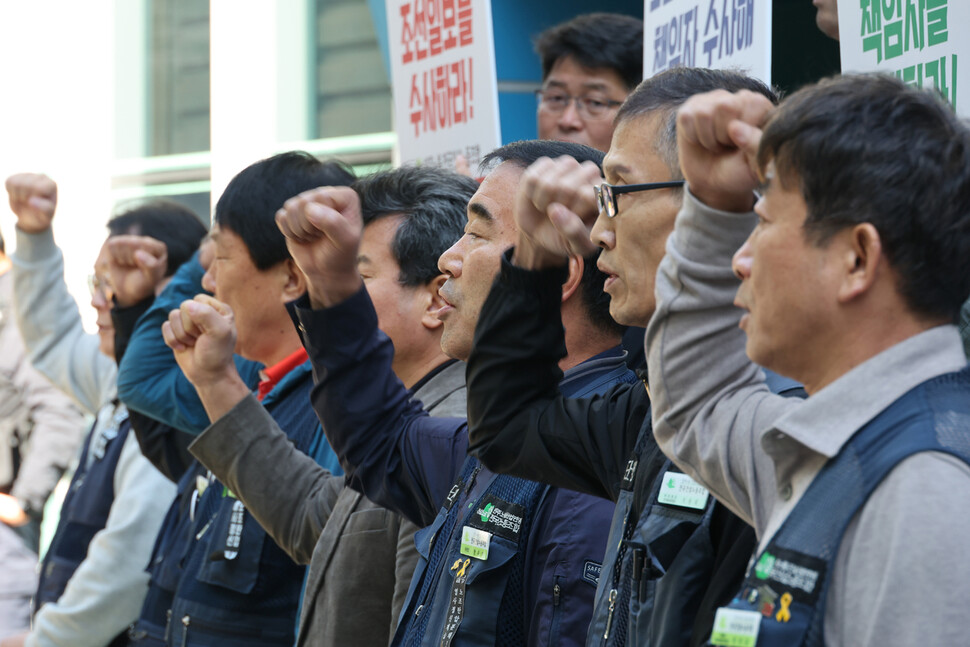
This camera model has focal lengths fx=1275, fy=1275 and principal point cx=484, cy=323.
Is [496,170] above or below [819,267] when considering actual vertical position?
above

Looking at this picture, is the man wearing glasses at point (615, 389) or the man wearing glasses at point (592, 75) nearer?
the man wearing glasses at point (615, 389)

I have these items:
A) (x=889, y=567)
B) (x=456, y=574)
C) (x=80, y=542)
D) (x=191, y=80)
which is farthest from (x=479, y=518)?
(x=191, y=80)

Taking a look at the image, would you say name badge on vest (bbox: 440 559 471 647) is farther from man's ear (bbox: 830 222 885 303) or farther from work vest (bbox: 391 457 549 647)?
man's ear (bbox: 830 222 885 303)

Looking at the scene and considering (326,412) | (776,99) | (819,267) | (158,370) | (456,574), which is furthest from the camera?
(158,370)

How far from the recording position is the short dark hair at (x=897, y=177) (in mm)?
1223

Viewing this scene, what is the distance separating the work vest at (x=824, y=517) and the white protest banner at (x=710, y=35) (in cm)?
120

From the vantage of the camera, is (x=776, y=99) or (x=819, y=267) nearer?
(x=819, y=267)

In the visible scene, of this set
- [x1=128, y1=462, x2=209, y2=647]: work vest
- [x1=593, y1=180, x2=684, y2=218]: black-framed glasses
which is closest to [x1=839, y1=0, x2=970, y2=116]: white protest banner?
[x1=593, y1=180, x2=684, y2=218]: black-framed glasses

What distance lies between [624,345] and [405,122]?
8.37ft

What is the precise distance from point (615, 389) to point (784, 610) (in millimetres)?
763

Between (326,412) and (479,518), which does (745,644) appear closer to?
(479,518)

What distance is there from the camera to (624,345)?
193 cm

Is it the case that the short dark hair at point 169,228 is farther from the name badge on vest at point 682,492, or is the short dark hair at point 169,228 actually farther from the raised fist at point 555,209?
the name badge on vest at point 682,492

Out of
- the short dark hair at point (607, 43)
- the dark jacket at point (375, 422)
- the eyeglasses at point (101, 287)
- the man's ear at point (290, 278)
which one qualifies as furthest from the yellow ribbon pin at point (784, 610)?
the eyeglasses at point (101, 287)
